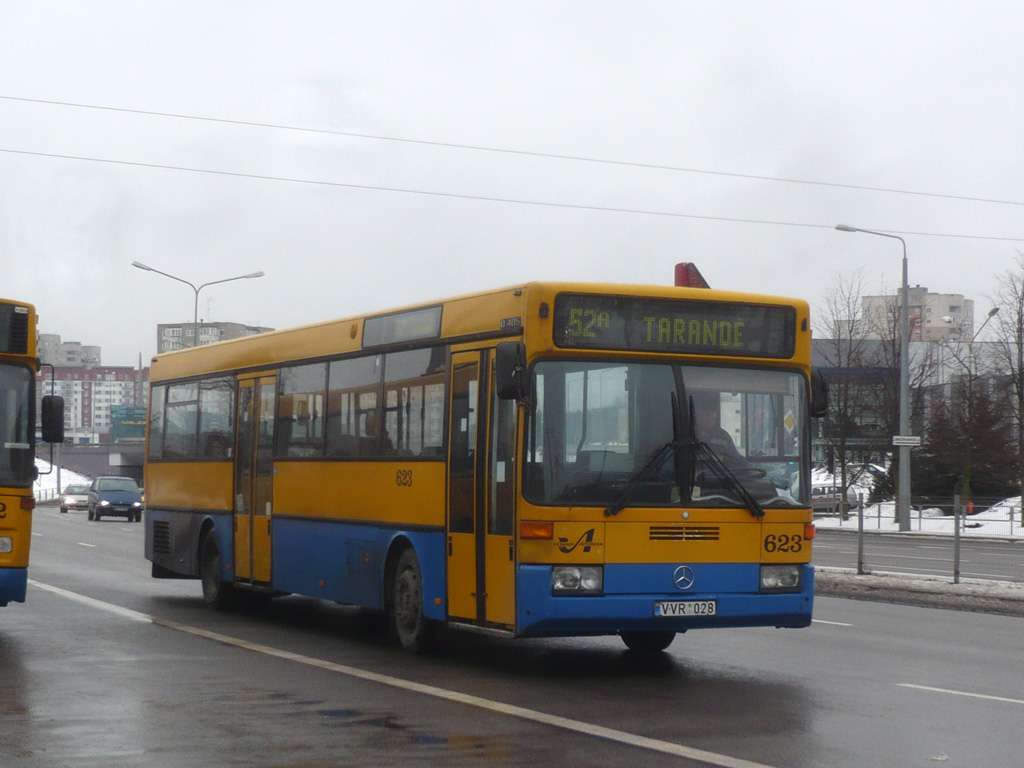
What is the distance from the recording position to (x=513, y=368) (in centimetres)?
1091

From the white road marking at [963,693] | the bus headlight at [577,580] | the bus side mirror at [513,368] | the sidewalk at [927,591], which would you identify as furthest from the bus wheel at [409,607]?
the sidewalk at [927,591]

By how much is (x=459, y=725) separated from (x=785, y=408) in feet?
13.6

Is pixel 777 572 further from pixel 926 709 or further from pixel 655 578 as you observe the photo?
pixel 926 709

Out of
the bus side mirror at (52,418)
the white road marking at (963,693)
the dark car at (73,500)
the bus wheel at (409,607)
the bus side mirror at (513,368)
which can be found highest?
the bus side mirror at (513,368)

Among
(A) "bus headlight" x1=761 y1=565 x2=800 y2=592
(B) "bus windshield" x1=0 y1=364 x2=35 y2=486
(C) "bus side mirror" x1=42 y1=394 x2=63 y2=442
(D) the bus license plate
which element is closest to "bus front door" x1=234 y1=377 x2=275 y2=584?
(C) "bus side mirror" x1=42 y1=394 x2=63 y2=442

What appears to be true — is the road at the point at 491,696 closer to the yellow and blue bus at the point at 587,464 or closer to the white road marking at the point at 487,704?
the white road marking at the point at 487,704

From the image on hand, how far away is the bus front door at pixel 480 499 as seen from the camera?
11.2 metres

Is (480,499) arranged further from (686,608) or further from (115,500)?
(115,500)

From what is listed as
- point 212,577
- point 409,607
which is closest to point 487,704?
point 409,607

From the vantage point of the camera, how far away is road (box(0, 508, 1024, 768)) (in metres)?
8.17

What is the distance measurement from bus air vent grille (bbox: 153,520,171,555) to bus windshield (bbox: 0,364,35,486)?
5.85 meters

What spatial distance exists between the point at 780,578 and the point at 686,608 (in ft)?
2.95

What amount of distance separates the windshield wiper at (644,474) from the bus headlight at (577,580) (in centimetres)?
43

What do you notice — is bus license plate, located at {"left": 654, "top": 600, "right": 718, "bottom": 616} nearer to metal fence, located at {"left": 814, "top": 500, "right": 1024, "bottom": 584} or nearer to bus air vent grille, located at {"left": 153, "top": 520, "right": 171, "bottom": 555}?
bus air vent grille, located at {"left": 153, "top": 520, "right": 171, "bottom": 555}
